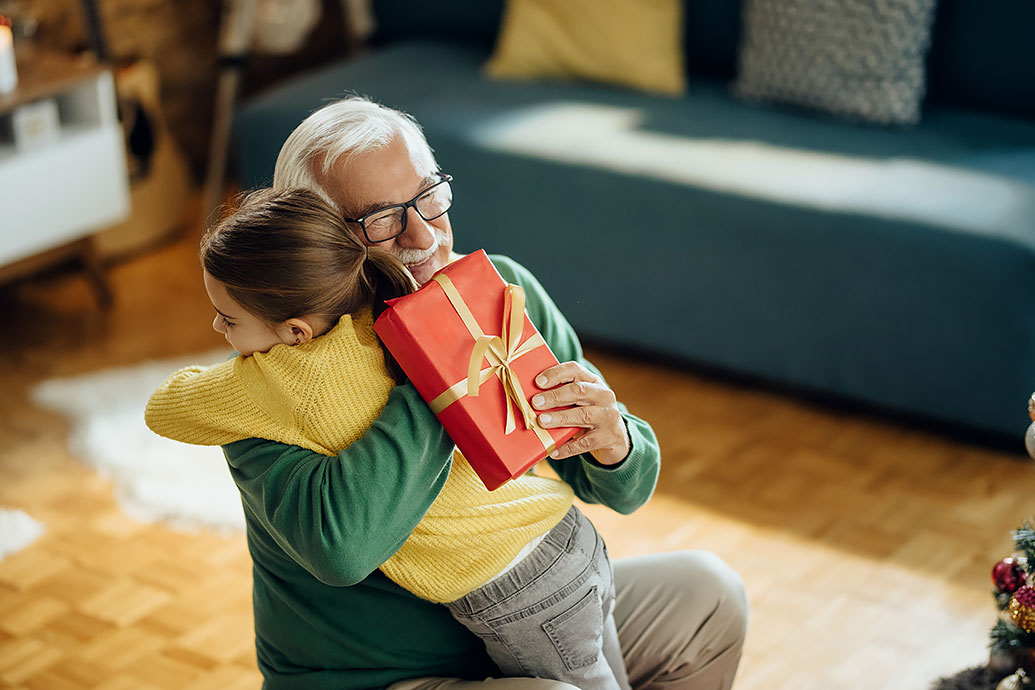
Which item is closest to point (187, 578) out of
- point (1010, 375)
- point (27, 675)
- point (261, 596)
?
point (27, 675)

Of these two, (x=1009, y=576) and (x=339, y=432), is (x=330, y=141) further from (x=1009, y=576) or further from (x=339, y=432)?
(x=1009, y=576)

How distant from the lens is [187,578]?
2156 millimetres

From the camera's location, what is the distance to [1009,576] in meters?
1.47

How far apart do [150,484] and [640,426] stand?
1.42 m

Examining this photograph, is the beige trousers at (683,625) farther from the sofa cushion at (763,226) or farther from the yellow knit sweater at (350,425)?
the sofa cushion at (763,226)

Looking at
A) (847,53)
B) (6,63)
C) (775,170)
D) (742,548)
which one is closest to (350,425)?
(742,548)

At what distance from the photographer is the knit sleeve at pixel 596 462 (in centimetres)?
128

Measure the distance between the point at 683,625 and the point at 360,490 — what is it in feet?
1.70

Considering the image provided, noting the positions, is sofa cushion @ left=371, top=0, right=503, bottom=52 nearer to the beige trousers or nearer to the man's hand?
the beige trousers

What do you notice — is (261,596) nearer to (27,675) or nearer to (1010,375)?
(27,675)

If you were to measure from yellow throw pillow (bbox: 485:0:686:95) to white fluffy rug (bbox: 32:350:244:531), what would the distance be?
117cm

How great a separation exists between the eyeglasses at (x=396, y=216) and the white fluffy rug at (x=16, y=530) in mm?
1370

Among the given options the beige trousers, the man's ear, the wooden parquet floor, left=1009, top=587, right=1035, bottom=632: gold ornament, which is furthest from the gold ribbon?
the wooden parquet floor

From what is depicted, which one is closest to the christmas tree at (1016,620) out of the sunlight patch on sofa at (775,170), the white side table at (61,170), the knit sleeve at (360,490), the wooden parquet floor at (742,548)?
the wooden parquet floor at (742,548)
